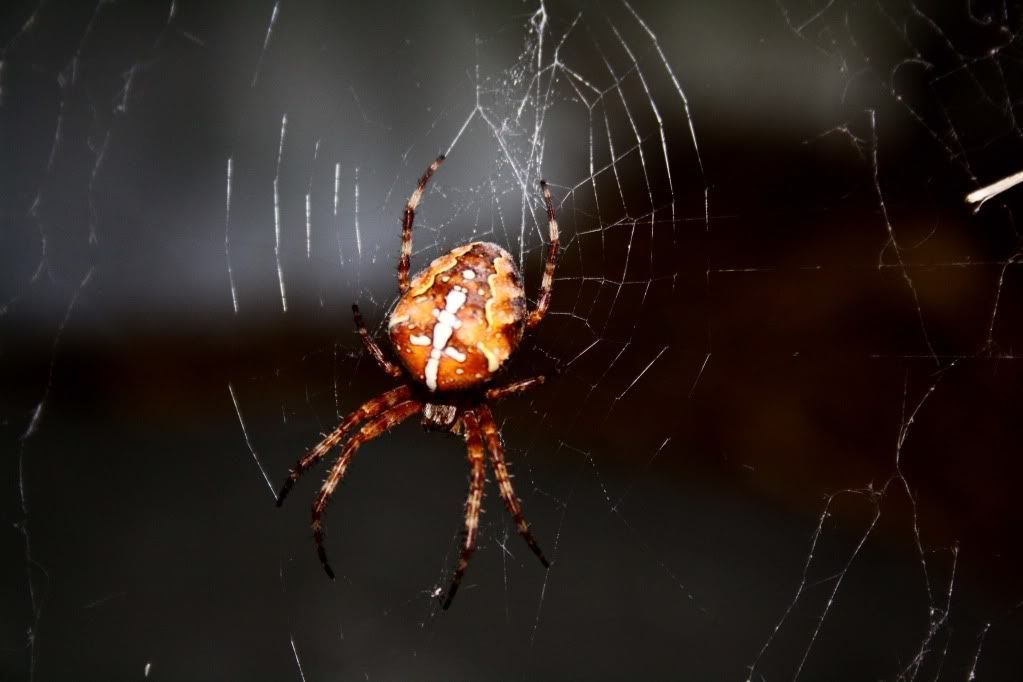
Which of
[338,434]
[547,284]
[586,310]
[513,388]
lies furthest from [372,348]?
[586,310]

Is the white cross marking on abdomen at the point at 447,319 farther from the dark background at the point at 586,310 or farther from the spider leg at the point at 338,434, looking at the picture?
the spider leg at the point at 338,434

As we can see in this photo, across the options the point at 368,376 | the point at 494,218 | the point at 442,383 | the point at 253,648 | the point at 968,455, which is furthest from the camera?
the point at 368,376

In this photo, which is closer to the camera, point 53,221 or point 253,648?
point 53,221

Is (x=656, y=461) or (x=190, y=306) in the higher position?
(x=190, y=306)

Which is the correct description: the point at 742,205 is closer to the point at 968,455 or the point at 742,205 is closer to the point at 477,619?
the point at 968,455

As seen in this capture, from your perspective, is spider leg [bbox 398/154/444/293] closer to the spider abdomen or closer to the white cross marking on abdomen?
the spider abdomen

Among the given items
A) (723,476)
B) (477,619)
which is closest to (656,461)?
(723,476)

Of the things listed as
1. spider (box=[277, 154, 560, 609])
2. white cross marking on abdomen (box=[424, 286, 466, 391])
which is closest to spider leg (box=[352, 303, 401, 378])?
spider (box=[277, 154, 560, 609])
